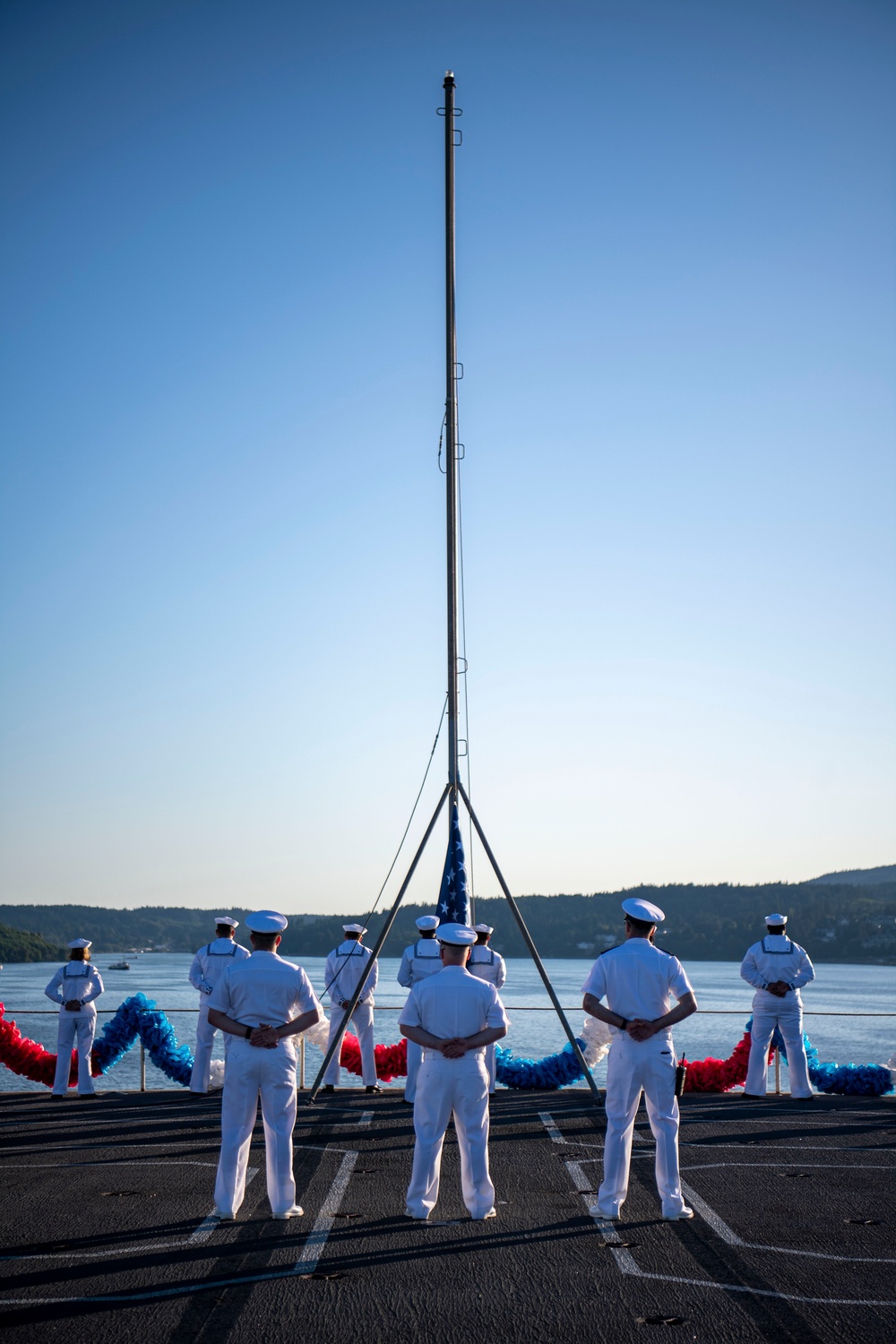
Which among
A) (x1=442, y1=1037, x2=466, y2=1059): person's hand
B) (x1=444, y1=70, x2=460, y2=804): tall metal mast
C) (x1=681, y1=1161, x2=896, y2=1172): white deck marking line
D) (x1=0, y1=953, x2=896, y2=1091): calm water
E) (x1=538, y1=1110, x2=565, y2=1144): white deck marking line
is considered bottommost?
(x1=0, y1=953, x2=896, y2=1091): calm water

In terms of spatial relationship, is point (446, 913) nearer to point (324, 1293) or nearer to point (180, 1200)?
point (180, 1200)

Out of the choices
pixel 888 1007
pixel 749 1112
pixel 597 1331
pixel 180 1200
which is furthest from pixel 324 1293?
pixel 888 1007

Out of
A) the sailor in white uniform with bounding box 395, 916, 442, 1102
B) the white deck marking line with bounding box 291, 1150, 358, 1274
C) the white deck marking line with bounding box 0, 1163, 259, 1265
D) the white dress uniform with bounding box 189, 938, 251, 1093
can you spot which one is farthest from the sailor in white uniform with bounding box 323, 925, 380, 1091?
the white deck marking line with bounding box 0, 1163, 259, 1265

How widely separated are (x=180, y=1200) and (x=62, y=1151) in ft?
9.00

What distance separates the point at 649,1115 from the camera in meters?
7.68

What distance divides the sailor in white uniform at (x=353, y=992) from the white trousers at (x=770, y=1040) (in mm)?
4691

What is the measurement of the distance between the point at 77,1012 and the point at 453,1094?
8.91 metres

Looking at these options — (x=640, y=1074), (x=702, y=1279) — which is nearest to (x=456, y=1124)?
(x=640, y=1074)

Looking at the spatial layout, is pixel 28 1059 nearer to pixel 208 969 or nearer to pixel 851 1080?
pixel 208 969

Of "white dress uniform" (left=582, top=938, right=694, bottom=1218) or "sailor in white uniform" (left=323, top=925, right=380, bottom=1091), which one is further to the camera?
"sailor in white uniform" (left=323, top=925, right=380, bottom=1091)

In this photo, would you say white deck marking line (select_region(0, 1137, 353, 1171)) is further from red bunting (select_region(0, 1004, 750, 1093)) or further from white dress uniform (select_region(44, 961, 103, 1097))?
red bunting (select_region(0, 1004, 750, 1093))

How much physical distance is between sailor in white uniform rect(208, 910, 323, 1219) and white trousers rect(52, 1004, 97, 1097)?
7.72 m

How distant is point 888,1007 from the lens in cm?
12069

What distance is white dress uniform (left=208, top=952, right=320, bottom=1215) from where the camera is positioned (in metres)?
7.60
